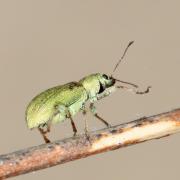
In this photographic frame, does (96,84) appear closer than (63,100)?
No

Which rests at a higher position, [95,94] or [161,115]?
[95,94]

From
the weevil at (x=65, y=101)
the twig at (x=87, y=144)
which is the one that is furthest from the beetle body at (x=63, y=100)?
the twig at (x=87, y=144)

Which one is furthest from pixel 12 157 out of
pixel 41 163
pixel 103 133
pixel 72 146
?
pixel 103 133

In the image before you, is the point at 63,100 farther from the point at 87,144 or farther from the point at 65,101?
the point at 87,144

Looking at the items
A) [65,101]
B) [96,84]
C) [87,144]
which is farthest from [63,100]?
[87,144]

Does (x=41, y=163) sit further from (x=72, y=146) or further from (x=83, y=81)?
(x=83, y=81)

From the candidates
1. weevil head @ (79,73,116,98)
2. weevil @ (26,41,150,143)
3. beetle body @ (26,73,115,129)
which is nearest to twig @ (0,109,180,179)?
weevil @ (26,41,150,143)

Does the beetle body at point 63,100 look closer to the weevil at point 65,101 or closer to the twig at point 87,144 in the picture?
the weevil at point 65,101
